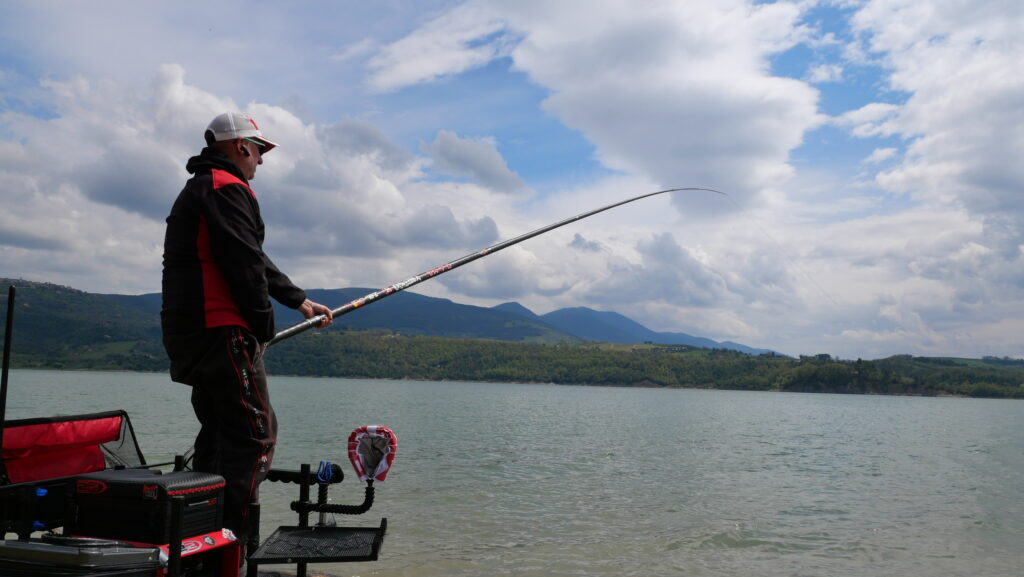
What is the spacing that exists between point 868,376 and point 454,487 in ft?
584

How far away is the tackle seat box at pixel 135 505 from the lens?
295cm

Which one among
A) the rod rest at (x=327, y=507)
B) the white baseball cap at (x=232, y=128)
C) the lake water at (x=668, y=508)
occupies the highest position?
the white baseball cap at (x=232, y=128)

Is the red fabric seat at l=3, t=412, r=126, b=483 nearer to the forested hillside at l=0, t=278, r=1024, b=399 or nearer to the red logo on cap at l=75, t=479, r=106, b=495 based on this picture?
the red logo on cap at l=75, t=479, r=106, b=495

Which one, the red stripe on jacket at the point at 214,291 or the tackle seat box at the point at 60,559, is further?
the red stripe on jacket at the point at 214,291

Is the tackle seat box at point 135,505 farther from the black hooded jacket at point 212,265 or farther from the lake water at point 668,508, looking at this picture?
the lake water at point 668,508

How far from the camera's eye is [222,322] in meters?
3.37

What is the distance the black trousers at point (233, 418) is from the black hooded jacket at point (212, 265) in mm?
106

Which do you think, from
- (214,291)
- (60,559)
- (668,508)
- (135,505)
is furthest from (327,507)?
(668,508)

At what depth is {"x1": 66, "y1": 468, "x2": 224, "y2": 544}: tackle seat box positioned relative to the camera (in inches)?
116

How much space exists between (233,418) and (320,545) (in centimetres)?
121

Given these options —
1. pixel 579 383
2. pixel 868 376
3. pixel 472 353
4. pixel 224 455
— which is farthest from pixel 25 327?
pixel 224 455

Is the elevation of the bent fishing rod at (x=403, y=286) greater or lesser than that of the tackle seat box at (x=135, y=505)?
greater

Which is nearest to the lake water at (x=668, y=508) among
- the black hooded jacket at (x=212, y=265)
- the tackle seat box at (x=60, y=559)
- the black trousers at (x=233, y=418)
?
the black trousers at (x=233, y=418)

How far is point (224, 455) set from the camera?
344 centimetres
